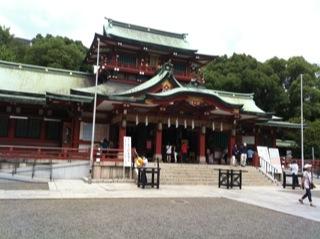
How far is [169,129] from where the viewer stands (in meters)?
30.8

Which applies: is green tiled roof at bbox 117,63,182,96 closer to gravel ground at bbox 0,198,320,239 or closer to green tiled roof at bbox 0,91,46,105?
green tiled roof at bbox 0,91,46,105

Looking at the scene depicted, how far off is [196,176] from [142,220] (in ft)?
43.1

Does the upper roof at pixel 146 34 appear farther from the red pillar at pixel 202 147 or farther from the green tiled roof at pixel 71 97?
the red pillar at pixel 202 147

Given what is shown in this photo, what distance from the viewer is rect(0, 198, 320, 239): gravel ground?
8672mm

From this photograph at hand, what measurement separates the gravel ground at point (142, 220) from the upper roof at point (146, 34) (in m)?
23.3

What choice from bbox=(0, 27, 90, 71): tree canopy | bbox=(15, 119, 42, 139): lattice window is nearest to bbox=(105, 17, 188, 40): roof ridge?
bbox=(15, 119, 42, 139): lattice window

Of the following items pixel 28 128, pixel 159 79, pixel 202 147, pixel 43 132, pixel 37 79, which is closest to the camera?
pixel 28 128

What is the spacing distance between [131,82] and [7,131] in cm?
1100

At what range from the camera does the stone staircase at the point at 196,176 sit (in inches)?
872

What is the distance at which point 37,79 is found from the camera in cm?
3030

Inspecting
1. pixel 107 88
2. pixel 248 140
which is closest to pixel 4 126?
pixel 107 88

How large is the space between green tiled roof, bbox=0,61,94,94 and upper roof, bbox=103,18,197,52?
18.0ft

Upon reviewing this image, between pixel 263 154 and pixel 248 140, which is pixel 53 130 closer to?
pixel 263 154

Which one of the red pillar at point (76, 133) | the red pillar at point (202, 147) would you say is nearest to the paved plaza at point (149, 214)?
the red pillar at point (202, 147)
